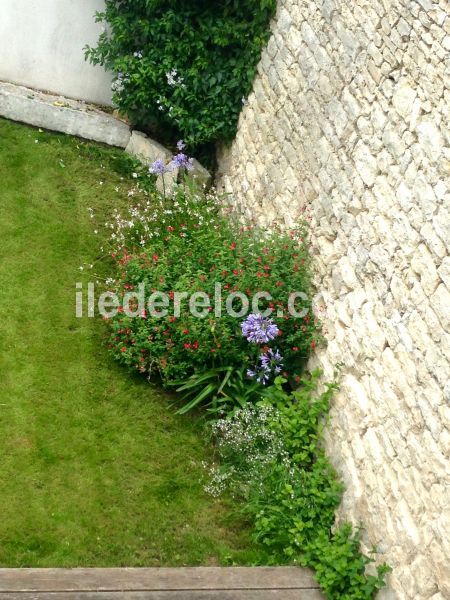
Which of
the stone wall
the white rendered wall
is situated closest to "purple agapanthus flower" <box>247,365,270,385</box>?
the stone wall

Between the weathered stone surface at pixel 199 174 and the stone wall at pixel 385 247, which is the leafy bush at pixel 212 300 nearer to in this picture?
the stone wall at pixel 385 247

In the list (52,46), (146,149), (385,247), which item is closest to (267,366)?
(385,247)

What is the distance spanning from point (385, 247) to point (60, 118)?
4830 mm

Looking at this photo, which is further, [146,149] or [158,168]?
[146,149]

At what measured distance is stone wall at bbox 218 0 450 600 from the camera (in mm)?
→ 4551

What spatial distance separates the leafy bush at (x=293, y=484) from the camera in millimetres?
4926

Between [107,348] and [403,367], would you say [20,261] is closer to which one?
[107,348]

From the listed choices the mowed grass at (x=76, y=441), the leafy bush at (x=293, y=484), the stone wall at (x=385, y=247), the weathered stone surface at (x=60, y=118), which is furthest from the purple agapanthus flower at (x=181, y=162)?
the leafy bush at (x=293, y=484)

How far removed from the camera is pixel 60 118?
8.83 meters

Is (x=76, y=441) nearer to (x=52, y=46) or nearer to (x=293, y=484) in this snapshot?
(x=293, y=484)

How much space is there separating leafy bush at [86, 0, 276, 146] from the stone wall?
1.18 metres

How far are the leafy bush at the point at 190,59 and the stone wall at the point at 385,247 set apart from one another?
1181mm

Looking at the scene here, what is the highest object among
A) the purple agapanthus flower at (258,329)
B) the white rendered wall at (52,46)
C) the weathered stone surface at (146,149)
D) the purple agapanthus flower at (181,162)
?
the white rendered wall at (52,46)

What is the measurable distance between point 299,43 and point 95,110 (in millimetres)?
2969
